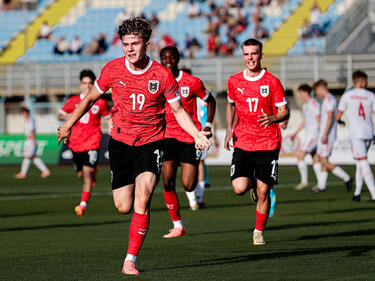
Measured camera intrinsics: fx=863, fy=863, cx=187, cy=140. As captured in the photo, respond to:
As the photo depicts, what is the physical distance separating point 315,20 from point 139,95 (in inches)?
1196

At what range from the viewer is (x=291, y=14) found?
133 ft

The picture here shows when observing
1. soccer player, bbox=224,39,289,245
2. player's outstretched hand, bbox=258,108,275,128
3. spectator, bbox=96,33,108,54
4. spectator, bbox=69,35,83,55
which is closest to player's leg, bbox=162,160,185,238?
soccer player, bbox=224,39,289,245

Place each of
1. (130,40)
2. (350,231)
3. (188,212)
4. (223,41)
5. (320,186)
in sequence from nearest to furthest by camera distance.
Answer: (130,40), (350,231), (188,212), (320,186), (223,41)

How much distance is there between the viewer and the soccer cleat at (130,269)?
7.97 metres

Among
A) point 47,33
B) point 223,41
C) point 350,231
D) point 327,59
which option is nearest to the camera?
point 350,231

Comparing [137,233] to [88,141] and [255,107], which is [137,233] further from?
[88,141]

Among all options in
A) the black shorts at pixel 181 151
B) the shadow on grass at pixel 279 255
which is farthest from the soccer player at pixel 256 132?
the black shorts at pixel 181 151

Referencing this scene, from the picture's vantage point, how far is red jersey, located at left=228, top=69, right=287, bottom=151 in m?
10.6

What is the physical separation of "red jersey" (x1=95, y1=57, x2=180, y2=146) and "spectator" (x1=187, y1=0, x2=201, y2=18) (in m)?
34.5

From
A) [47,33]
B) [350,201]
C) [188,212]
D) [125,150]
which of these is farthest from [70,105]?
[47,33]

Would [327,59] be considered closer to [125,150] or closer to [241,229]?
[241,229]

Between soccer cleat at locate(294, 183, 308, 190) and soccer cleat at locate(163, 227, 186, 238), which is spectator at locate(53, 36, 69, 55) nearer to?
soccer cleat at locate(294, 183, 308, 190)

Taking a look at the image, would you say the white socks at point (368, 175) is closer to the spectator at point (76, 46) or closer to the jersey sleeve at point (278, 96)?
the jersey sleeve at point (278, 96)

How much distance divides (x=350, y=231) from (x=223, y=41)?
28680 millimetres
